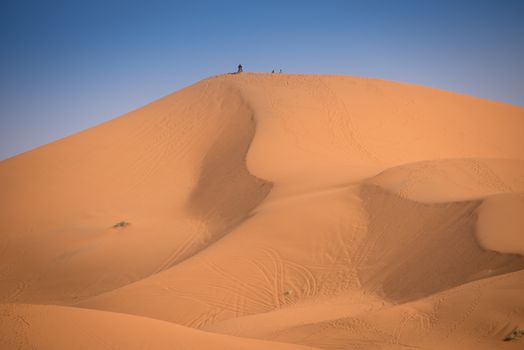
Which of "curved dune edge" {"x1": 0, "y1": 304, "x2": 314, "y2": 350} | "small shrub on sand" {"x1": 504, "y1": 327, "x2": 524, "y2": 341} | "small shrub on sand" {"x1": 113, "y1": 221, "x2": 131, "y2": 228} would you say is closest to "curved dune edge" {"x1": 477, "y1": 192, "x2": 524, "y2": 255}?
"small shrub on sand" {"x1": 504, "y1": 327, "x2": 524, "y2": 341}

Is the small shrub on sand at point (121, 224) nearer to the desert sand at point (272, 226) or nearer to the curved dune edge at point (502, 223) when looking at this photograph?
the desert sand at point (272, 226)

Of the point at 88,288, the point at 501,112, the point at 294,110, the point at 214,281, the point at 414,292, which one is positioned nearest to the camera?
the point at 414,292

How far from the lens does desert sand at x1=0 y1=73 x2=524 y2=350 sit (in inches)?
358

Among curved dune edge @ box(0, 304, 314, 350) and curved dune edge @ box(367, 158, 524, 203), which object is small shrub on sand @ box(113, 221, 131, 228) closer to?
curved dune edge @ box(367, 158, 524, 203)

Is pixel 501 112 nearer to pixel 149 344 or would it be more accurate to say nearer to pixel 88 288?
pixel 88 288

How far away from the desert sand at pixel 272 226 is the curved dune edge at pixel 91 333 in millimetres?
26

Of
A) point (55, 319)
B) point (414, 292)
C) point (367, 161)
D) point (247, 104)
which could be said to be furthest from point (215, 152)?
point (55, 319)

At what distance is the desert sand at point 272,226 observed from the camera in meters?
9.09

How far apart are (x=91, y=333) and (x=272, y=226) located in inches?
375

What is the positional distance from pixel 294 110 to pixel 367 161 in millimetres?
5841

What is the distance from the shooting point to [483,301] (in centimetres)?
926

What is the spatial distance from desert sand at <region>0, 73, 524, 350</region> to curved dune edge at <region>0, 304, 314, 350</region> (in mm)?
26

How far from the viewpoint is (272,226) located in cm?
1584

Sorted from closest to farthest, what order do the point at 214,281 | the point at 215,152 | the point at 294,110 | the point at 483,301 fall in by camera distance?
the point at 483,301
the point at 214,281
the point at 215,152
the point at 294,110
